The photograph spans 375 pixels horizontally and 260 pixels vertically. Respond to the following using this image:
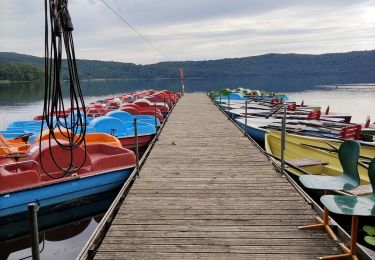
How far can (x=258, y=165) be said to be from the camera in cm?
794

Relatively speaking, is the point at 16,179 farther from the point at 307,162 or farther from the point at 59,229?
the point at 307,162

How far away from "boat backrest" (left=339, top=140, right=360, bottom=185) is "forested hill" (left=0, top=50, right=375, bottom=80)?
463ft

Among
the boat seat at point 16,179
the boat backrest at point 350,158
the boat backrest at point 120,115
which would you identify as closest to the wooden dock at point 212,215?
the boat backrest at point 350,158

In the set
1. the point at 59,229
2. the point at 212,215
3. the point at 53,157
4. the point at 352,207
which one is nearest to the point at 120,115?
the point at 53,157

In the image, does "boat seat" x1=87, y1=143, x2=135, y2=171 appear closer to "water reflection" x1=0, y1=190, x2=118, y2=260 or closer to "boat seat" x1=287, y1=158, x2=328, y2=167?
"water reflection" x1=0, y1=190, x2=118, y2=260

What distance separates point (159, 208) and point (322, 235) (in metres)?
2.43

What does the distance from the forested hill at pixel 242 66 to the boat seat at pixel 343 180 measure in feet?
463

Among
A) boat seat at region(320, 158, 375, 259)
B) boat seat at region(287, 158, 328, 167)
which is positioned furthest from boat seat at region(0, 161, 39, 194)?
boat seat at region(287, 158, 328, 167)

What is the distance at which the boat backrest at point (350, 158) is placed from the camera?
14.2 feet

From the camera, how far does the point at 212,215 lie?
5.12m

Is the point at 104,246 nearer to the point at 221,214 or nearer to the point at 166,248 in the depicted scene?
the point at 166,248

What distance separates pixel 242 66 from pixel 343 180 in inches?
6682

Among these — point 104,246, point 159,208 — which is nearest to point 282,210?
point 159,208

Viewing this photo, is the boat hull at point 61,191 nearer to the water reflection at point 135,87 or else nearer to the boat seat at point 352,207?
the boat seat at point 352,207
